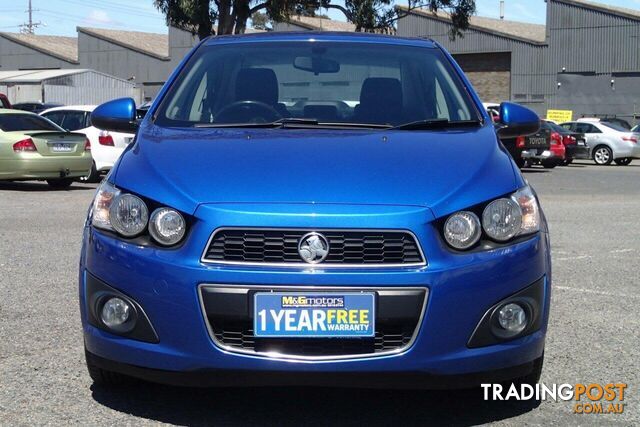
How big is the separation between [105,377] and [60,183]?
13.7 m

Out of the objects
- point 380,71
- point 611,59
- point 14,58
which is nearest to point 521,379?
point 380,71

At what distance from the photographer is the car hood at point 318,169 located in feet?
12.4

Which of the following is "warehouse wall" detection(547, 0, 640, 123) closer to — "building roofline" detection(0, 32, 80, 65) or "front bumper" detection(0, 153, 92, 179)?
"building roofline" detection(0, 32, 80, 65)

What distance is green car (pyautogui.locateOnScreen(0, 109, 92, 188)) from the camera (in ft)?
52.3

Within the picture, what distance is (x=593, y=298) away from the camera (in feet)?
22.6

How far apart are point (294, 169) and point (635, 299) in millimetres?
3809

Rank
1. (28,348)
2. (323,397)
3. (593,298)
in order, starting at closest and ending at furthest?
(323,397) → (28,348) → (593,298)

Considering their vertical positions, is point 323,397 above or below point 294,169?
below

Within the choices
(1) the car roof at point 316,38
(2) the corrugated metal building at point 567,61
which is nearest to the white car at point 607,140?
(2) the corrugated metal building at point 567,61

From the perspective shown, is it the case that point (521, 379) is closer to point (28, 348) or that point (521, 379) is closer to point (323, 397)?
point (323, 397)

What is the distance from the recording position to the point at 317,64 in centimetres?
540

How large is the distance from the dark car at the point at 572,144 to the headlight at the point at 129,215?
83.5 ft

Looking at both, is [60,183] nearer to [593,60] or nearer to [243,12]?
[243,12]

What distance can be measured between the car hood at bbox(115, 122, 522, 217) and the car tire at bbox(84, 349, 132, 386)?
0.82m
